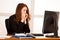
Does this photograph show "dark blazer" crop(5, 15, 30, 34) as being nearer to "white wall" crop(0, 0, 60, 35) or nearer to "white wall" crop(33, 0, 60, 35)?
"white wall" crop(0, 0, 60, 35)

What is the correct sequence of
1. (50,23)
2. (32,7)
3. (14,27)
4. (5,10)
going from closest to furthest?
(50,23) < (14,27) < (5,10) < (32,7)

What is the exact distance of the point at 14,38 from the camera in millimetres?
2297

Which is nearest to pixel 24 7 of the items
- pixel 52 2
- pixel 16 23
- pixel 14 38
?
pixel 16 23

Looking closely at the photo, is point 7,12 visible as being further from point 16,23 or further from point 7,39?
point 7,39

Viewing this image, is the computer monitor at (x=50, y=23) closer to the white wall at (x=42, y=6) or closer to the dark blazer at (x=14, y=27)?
the dark blazer at (x=14, y=27)

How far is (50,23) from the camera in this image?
2705 millimetres

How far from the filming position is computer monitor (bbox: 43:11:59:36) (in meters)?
2.70

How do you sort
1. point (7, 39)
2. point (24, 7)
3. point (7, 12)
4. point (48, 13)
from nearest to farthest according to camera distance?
point (7, 39) < point (48, 13) < point (24, 7) < point (7, 12)

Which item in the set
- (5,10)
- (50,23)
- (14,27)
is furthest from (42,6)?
(50,23)

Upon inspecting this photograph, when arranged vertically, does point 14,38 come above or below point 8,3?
below

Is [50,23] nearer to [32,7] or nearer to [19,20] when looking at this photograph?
[19,20]

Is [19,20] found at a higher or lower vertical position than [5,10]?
lower

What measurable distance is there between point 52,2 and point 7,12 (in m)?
1.28

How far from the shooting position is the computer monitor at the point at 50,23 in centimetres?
270
